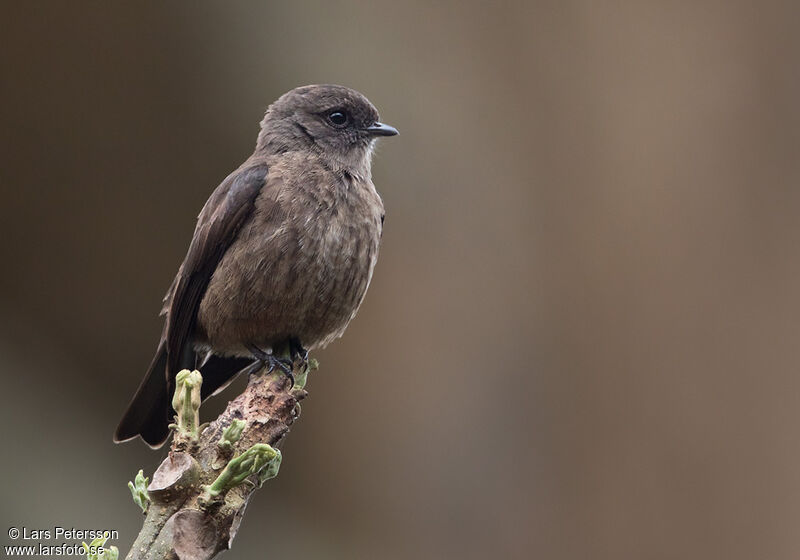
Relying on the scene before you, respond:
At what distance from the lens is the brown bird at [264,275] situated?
4.16 metres

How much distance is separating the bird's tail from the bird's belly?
0.36 m

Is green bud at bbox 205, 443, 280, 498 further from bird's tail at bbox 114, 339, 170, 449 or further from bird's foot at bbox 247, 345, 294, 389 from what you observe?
bird's tail at bbox 114, 339, 170, 449

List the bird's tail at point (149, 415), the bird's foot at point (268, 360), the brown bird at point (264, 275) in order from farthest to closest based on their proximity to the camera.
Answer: the brown bird at point (264, 275) → the bird's tail at point (149, 415) → the bird's foot at point (268, 360)

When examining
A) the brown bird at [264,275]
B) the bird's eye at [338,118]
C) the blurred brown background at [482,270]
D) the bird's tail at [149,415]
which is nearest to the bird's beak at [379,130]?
the bird's eye at [338,118]

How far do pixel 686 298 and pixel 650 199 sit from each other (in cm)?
87

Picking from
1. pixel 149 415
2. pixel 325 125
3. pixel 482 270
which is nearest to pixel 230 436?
pixel 149 415

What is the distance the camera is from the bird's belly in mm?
4168

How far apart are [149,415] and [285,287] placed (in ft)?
2.47

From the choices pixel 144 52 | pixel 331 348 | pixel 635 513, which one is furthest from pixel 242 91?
pixel 635 513

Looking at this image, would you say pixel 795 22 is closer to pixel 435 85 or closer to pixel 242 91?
pixel 435 85

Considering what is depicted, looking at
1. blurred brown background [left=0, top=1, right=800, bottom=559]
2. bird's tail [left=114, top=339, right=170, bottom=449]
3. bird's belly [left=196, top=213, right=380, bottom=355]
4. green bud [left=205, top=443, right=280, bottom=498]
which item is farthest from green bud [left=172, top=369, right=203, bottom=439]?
blurred brown background [left=0, top=1, right=800, bottom=559]

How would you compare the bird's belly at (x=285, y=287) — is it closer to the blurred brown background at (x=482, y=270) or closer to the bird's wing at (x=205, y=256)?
the bird's wing at (x=205, y=256)

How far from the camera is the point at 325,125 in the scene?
5090 millimetres

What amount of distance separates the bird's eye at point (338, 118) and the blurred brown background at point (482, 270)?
8.62 ft
